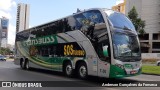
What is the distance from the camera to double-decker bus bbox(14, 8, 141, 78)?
14.1 meters

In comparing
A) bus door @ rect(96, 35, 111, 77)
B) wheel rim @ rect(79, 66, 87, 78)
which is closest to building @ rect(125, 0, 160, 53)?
wheel rim @ rect(79, 66, 87, 78)

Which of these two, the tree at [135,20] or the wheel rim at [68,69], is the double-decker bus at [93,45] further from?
the tree at [135,20]

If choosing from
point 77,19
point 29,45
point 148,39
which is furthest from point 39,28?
point 148,39

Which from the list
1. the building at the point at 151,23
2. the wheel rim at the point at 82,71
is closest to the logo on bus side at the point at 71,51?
the wheel rim at the point at 82,71

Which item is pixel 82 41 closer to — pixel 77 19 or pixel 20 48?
pixel 77 19

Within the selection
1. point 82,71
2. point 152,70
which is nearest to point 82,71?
point 82,71

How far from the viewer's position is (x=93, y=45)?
602 inches

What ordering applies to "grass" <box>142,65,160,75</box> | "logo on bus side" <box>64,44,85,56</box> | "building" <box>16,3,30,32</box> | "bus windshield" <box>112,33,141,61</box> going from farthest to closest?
"building" <box>16,3,30,32</box>
"grass" <box>142,65,160,75</box>
"logo on bus side" <box>64,44,85,56</box>
"bus windshield" <box>112,33,141,61</box>

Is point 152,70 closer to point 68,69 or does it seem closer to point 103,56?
point 68,69

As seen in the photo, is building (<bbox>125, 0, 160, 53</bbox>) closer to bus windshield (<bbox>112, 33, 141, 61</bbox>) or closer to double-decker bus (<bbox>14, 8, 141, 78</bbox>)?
double-decker bus (<bbox>14, 8, 141, 78</bbox>)

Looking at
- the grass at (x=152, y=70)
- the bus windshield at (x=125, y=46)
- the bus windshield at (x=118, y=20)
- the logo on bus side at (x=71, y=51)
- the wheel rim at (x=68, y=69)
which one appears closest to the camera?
the bus windshield at (x=125, y=46)

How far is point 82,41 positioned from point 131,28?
276cm

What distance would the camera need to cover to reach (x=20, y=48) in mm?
26750

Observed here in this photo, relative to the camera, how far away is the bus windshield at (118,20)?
14683 mm
